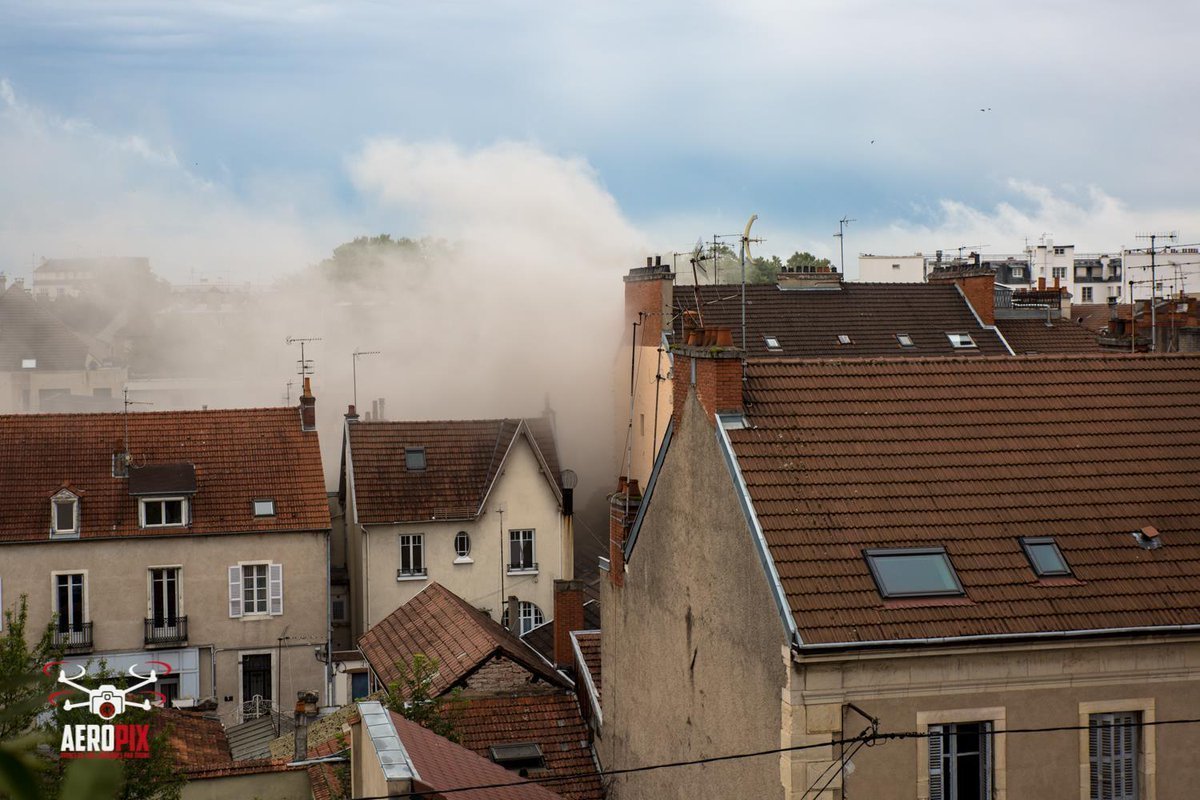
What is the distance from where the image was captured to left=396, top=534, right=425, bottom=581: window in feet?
114

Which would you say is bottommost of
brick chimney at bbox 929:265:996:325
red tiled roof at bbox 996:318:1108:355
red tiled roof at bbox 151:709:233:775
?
red tiled roof at bbox 151:709:233:775

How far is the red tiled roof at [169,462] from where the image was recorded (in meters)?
31.7

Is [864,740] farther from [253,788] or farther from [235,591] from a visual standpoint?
[235,591]

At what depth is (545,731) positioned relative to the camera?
66.6ft

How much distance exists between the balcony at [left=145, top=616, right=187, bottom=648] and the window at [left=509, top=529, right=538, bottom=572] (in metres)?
8.83

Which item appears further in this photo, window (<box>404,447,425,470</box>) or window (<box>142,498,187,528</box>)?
window (<box>404,447,425,470</box>)

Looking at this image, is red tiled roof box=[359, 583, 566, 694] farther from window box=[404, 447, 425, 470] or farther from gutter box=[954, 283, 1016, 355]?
gutter box=[954, 283, 1016, 355]

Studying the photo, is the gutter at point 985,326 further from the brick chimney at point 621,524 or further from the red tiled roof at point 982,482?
the brick chimney at point 621,524

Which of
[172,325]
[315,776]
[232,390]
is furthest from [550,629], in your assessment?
[172,325]

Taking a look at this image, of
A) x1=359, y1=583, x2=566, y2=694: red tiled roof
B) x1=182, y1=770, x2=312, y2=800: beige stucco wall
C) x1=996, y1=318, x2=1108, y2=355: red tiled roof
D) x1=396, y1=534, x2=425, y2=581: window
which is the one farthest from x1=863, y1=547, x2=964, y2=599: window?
x1=996, y1=318, x2=1108, y2=355: red tiled roof

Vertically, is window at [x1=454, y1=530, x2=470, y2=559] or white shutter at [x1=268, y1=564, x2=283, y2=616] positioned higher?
window at [x1=454, y1=530, x2=470, y2=559]

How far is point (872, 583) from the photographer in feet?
41.1

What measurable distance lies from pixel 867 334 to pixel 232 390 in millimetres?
40233

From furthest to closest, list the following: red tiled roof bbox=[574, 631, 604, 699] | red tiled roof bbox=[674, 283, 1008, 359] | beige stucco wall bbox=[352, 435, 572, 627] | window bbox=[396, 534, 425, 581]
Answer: red tiled roof bbox=[674, 283, 1008, 359]
window bbox=[396, 534, 425, 581]
beige stucco wall bbox=[352, 435, 572, 627]
red tiled roof bbox=[574, 631, 604, 699]
